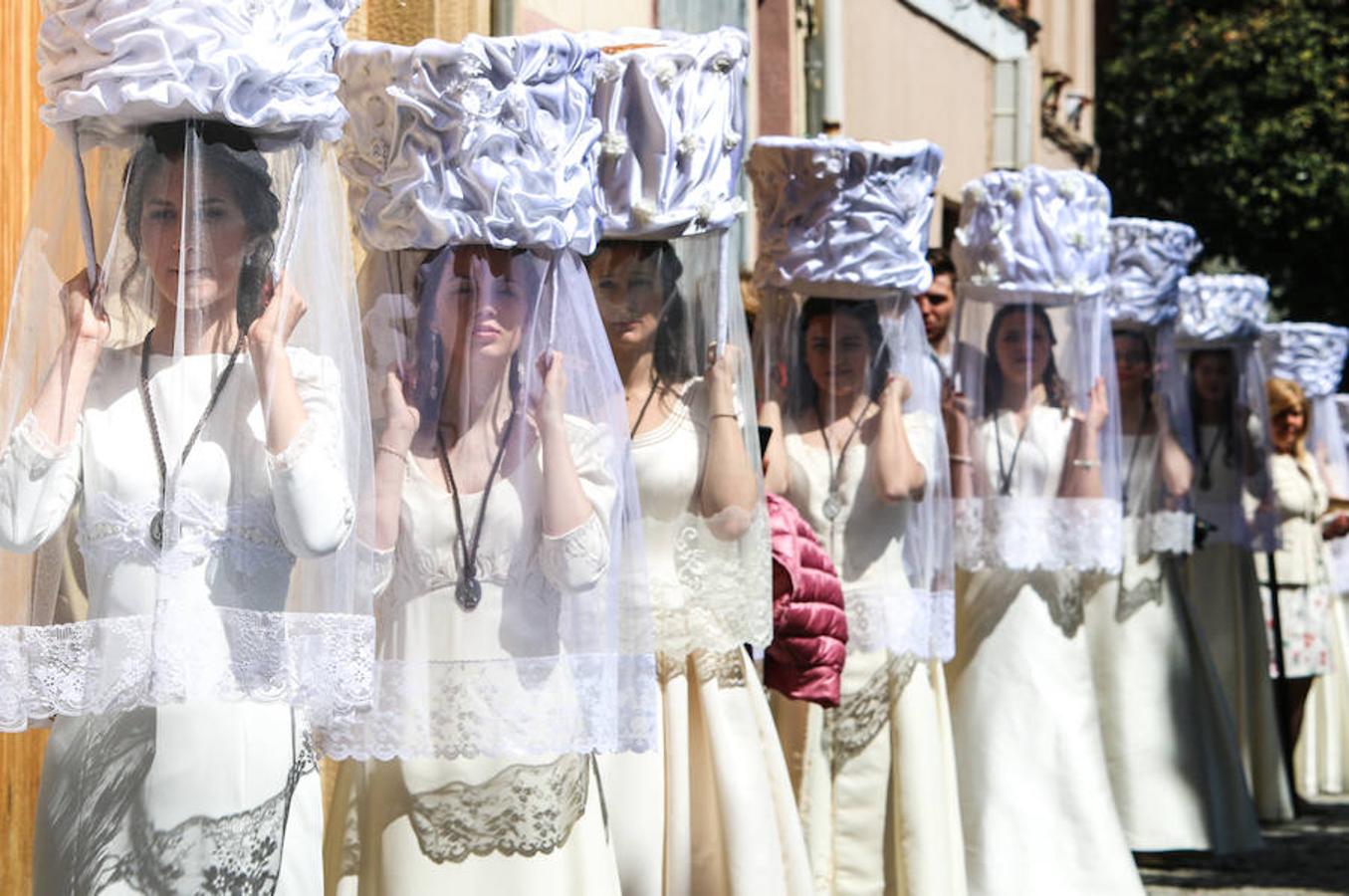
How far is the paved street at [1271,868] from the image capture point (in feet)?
31.7

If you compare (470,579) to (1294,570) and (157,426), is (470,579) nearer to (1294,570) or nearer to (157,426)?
(157,426)

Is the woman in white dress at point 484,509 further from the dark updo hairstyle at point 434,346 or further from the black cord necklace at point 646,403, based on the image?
the black cord necklace at point 646,403

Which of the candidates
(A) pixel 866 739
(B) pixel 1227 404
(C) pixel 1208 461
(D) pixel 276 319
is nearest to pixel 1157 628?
(C) pixel 1208 461

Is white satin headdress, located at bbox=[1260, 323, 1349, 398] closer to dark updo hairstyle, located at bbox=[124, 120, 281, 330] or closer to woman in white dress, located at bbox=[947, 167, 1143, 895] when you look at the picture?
woman in white dress, located at bbox=[947, 167, 1143, 895]

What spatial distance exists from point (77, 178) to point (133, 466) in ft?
1.68

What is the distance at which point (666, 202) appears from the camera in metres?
5.98

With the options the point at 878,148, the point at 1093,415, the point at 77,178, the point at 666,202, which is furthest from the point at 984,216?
the point at 77,178

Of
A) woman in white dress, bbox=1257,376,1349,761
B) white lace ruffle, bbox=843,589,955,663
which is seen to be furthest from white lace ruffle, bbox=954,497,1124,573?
woman in white dress, bbox=1257,376,1349,761

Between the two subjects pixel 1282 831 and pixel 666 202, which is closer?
pixel 666 202

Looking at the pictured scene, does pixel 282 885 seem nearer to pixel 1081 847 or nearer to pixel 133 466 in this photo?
pixel 133 466

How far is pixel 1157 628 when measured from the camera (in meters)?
10.5

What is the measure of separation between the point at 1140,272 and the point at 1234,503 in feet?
5.81

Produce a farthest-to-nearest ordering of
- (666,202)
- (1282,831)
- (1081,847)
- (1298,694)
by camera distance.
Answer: (1298,694) → (1282,831) → (1081,847) → (666,202)

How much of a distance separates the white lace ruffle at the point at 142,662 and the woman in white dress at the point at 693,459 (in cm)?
170
